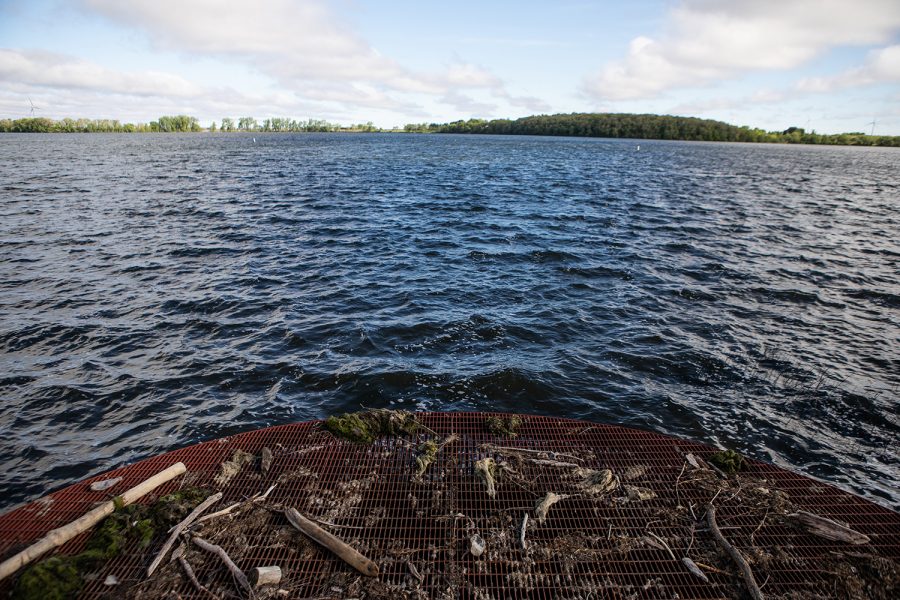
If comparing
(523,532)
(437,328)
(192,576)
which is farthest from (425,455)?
(437,328)

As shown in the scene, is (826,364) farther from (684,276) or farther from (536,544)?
(536,544)

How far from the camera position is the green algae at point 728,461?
6.21m

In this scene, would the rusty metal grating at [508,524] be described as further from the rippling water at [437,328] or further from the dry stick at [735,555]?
the rippling water at [437,328]

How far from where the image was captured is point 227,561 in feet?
15.0

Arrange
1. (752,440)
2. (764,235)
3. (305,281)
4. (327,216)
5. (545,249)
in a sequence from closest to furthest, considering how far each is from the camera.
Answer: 1. (752,440)
2. (305,281)
3. (545,249)
4. (764,235)
5. (327,216)

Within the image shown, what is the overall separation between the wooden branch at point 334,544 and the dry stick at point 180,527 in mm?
1021

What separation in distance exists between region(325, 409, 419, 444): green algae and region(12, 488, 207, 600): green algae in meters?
1.97

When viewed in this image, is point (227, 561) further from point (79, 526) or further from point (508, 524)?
point (508, 524)

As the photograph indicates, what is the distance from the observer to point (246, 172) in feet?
158

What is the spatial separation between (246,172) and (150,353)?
43.1m

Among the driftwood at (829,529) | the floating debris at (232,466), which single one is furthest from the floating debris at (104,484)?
the driftwood at (829,529)

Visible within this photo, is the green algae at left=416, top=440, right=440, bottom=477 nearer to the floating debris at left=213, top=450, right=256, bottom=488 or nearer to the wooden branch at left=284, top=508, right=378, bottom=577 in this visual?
the wooden branch at left=284, top=508, right=378, bottom=577

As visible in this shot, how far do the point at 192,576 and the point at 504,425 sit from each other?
4.46 m

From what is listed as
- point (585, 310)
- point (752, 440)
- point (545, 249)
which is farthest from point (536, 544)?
point (545, 249)
